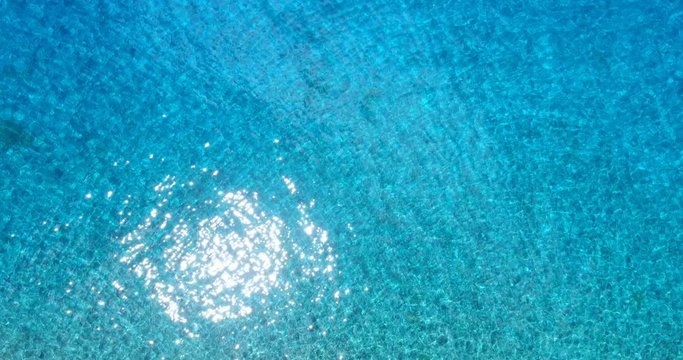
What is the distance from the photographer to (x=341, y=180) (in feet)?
8.65

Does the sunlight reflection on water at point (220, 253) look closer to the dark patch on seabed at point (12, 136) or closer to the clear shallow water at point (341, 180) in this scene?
the clear shallow water at point (341, 180)

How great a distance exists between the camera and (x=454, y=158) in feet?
8.71

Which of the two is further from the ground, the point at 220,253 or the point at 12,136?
the point at 12,136

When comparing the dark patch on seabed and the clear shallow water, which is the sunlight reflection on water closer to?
the clear shallow water

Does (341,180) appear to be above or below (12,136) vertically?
below

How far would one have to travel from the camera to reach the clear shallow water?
2.54 m

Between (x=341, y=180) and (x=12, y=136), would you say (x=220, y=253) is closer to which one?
(x=341, y=180)

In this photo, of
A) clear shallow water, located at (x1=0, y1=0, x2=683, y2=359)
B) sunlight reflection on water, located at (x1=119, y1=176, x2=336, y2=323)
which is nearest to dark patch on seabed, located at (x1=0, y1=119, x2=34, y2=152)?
clear shallow water, located at (x1=0, y1=0, x2=683, y2=359)

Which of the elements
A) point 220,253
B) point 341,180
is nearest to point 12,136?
point 220,253

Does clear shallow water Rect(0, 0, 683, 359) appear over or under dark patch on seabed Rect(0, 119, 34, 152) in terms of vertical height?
under

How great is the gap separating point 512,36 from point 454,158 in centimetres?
54

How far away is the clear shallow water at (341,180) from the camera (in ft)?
8.34

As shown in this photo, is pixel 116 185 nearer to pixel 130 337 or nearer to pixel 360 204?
pixel 130 337

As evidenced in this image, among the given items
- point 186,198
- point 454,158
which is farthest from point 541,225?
point 186,198
